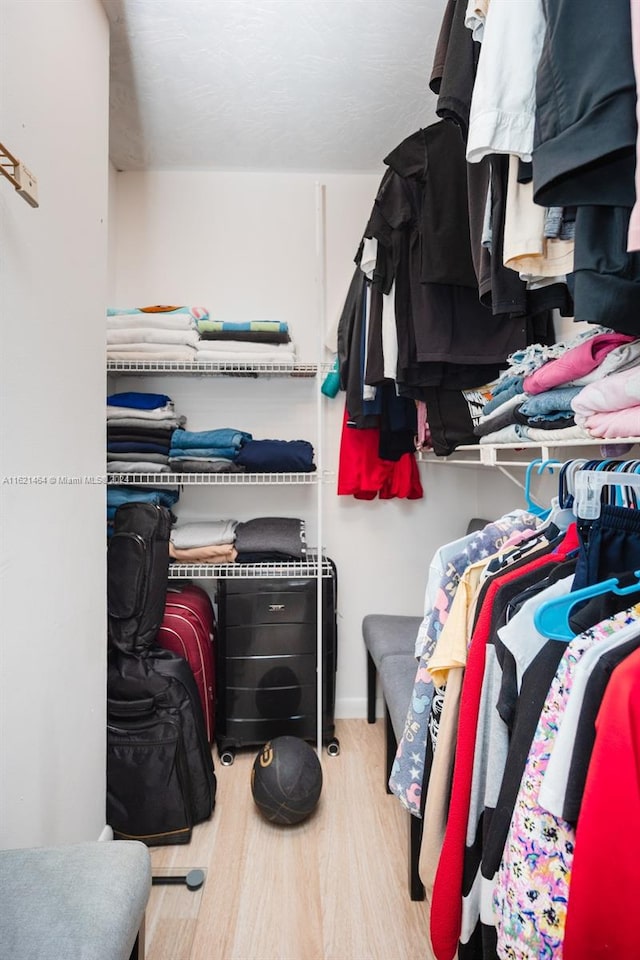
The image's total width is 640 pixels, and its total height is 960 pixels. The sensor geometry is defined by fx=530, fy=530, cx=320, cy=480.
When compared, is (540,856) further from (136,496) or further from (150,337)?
(150,337)

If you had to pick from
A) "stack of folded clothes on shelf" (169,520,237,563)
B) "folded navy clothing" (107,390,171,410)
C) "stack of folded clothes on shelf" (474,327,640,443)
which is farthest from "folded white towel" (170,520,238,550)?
"stack of folded clothes on shelf" (474,327,640,443)

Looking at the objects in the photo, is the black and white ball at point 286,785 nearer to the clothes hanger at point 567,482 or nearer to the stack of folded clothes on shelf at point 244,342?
the clothes hanger at point 567,482

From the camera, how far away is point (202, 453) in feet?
6.90

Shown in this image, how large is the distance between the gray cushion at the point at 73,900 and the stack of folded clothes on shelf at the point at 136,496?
116 cm

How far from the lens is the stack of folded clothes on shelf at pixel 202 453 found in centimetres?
209

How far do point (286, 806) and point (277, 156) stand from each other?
2564 millimetres

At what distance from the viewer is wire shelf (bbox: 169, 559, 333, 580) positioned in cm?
211

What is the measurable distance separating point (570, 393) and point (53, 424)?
118cm

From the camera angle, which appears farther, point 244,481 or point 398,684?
point 244,481

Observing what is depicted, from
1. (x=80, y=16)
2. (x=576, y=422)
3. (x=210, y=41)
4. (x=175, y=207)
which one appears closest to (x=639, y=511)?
(x=576, y=422)

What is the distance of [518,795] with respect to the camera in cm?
74

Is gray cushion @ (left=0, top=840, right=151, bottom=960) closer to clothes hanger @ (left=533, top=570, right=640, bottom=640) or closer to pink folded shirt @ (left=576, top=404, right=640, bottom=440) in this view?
clothes hanger @ (left=533, top=570, right=640, bottom=640)

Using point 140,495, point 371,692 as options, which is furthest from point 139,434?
point 371,692

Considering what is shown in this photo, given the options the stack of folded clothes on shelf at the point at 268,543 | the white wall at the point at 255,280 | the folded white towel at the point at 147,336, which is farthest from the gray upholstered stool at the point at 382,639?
the folded white towel at the point at 147,336
